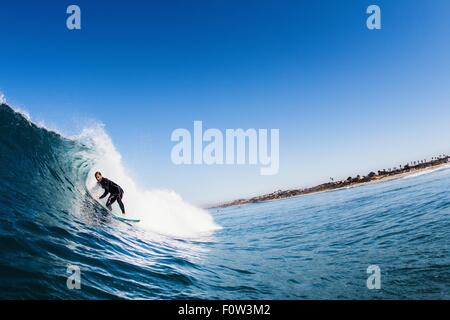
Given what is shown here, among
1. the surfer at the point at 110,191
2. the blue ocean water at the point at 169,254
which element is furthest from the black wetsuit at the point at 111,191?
the blue ocean water at the point at 169,254

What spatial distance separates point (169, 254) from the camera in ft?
38.4

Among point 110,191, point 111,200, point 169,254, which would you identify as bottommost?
point 169,254

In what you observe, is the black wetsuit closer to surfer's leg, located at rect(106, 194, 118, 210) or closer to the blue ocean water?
surfer's leg, located at rect(106, 194, 118, 210)

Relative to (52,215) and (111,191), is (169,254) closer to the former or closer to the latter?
(52,215)

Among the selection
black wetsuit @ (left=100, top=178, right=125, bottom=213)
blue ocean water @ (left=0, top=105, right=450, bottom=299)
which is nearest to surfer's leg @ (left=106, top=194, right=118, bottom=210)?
black wetsuit @ (left=100, top=178, right=125, bottom=213)

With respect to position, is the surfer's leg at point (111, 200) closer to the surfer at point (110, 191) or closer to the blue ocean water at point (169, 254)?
the surfer at point (110, 191)

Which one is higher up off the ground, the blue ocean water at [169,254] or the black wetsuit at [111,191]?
the black wetsuit at [111,191]

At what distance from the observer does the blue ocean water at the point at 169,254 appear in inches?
278

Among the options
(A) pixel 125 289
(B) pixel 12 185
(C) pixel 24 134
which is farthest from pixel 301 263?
(C) pixel 24 134

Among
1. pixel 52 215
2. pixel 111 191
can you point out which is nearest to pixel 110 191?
pixel 111 191

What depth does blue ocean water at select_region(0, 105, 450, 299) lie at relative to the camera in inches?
278

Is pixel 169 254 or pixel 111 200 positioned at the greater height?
pixel 111 200
